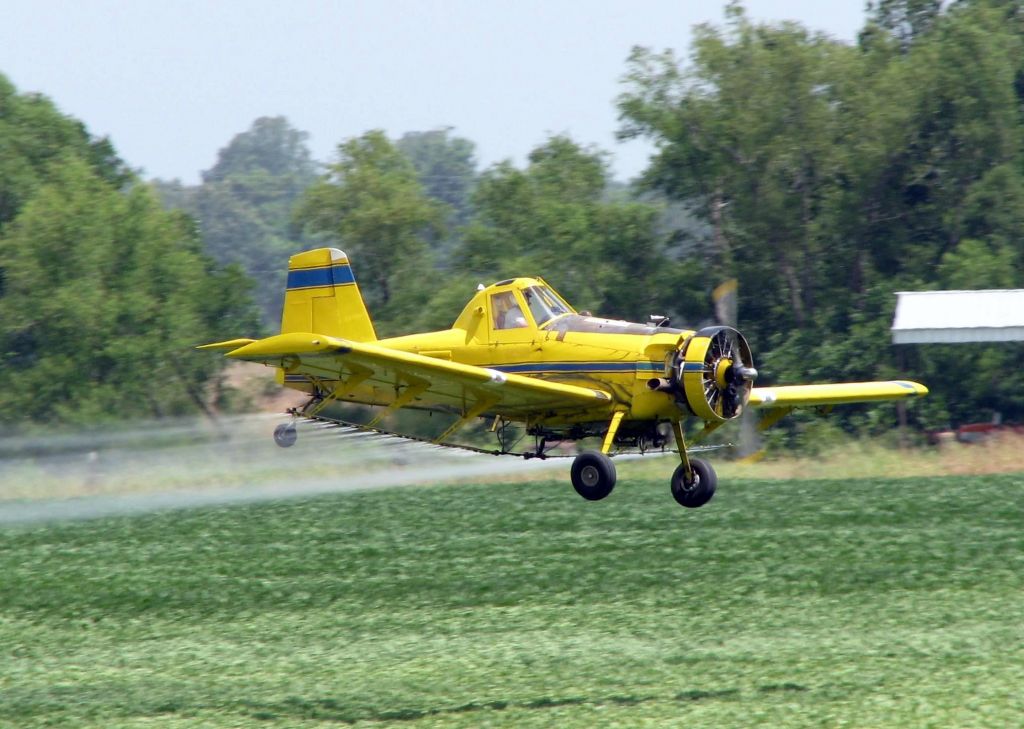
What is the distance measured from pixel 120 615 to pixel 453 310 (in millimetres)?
19009

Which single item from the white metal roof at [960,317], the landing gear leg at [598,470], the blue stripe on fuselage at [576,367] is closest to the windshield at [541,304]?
the blue stripe on fuselage at [576,367]

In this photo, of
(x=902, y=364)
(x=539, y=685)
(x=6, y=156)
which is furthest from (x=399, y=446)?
(x=6, y=156)

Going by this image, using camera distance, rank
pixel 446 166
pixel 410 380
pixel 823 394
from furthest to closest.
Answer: pixel 446 166 → pixel 823 394 → pixel 410 380

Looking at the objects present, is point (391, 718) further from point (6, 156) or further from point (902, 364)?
point (6, 156)

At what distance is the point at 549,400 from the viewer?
16219 millimetres

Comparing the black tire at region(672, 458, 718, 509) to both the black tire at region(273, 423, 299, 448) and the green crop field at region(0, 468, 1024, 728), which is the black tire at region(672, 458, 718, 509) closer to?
the green crop field at region(0, 468, 1024, 728)

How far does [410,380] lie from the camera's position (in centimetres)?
1600

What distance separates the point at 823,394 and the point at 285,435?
808 cm

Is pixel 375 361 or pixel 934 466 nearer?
pixel 375 361

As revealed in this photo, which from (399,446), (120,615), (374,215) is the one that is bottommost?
(120,615)

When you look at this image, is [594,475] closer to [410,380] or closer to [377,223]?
[410,380]

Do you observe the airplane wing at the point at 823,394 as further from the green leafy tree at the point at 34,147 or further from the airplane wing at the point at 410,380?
the green leafy tree at the point at 34,147

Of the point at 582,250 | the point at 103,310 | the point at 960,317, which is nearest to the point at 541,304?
the point at 960,317

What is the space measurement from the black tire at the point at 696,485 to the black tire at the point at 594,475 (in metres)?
1.13
